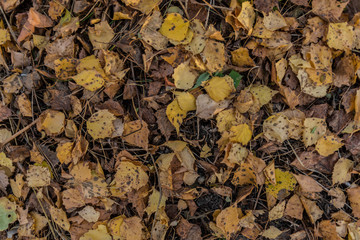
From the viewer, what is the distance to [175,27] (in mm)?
956

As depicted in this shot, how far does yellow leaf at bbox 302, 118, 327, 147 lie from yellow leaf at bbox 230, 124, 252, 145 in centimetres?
19

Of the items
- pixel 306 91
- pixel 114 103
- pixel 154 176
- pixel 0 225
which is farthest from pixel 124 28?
pixel 0 225

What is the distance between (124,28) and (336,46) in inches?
28.7

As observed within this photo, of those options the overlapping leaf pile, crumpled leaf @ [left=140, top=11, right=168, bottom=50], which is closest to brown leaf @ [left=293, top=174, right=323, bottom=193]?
the overlapping leaf pile

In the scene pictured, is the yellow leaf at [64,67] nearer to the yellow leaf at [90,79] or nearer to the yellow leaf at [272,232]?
the yellow leaf at [90,79]

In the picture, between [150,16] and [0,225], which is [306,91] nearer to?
[150,16]

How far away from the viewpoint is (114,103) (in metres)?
1.00

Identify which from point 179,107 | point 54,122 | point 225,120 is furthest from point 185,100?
point 54,122

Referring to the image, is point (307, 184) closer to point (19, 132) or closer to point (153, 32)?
point (153, 32)

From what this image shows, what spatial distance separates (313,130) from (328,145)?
8cm

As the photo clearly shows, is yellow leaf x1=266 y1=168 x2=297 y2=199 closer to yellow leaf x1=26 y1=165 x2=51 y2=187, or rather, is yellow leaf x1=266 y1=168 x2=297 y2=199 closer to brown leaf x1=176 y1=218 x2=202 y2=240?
brown leaf x1=176 y1=218 x2=202 y2=240

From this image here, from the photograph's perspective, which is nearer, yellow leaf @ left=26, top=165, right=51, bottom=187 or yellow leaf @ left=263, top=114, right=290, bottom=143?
yellow leaf @ left=263, top=114, right=290, bottom=143

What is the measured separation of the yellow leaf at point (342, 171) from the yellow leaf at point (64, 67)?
977 millimetres

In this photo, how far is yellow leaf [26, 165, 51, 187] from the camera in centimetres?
108
